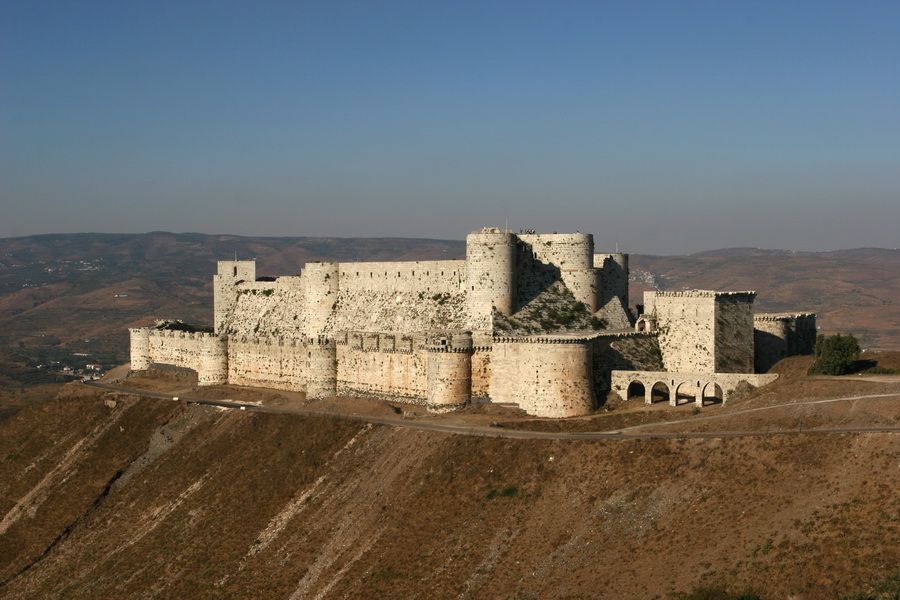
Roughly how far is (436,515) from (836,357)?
27999mm

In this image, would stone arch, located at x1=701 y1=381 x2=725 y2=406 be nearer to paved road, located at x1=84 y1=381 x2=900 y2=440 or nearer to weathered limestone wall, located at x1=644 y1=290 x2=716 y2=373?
weathered limestone wall, located at x1=644 y1=290 x2=716 y2=373

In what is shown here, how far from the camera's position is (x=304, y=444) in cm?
6812

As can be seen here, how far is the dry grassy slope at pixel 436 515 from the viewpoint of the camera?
138 feet

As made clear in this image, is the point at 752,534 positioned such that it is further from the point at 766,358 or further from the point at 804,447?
the point at 766,358

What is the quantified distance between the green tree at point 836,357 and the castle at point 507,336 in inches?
162

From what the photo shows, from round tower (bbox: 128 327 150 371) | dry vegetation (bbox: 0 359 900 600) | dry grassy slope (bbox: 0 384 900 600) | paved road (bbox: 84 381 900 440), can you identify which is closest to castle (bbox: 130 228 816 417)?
dry vegetation (bbox: 0 359 900 600)

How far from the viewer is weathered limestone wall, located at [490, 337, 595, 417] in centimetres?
6538

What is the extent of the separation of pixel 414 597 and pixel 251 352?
4418 centimetres

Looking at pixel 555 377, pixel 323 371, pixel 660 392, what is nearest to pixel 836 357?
pixel 660 392

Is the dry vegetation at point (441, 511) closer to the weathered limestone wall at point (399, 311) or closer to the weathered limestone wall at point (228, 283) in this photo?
the weathered limestone wall at point (399, 311)

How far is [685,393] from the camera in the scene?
225 ft

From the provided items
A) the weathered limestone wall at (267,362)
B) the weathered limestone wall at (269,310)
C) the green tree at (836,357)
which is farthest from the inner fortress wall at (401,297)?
the green tree at (836,357)

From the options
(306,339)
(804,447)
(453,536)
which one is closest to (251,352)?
(306,339)

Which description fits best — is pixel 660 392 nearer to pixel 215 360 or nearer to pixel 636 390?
pixel 636 390
